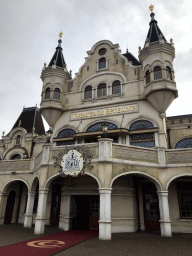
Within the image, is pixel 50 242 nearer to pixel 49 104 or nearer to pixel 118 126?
pixel 118 126

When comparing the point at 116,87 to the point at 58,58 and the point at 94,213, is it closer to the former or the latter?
the point at 58,58

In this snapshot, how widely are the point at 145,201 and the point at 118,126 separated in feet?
22.6

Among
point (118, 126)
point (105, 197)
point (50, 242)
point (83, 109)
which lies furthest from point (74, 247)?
point (83, 109)

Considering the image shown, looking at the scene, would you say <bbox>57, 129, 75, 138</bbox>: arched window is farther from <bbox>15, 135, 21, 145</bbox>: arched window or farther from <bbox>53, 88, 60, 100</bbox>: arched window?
<bbox>15, 135, 21, 145</bbox>: arched window

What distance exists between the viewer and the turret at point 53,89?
2088 cm

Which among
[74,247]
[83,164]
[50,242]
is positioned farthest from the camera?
[83,164]

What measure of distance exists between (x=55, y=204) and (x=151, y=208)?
903 cm

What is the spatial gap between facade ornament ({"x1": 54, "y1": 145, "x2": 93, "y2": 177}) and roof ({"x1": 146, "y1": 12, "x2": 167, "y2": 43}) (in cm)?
1384

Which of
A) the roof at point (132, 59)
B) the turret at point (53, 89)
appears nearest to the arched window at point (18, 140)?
the turret at point (53, 89)

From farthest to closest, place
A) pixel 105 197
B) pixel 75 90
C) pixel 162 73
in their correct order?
1. pixel 75 90
2. pixel 162 73
3. pixel 105 197

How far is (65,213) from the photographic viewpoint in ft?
53.8

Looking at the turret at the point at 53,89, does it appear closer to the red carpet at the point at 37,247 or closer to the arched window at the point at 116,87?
the arched window at the point at 116,87

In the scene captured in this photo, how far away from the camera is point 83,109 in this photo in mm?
20516

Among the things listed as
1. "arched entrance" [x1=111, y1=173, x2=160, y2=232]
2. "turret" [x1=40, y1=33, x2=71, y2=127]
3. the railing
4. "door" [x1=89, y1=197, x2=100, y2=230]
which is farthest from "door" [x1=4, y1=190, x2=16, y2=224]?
"arched entrance" [x1=111, y1=173, x2=160, y2=232]
